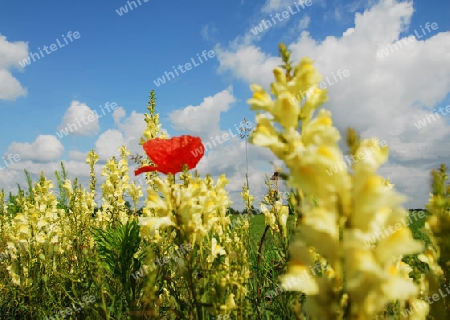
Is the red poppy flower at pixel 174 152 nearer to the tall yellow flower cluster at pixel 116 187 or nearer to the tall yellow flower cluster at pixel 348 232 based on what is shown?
the tall yellow flower cluster at pixel 348 232

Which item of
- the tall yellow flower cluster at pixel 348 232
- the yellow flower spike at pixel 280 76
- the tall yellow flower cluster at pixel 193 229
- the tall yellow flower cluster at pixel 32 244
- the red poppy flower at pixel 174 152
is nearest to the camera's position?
the tall yellow flower cluster at pixel 348 232

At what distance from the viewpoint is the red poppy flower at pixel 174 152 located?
8.16 ft

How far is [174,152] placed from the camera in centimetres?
248

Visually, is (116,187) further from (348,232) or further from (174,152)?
(348,232)

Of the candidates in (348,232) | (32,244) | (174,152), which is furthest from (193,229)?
(32,244)

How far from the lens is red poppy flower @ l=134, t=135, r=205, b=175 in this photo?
2488mm

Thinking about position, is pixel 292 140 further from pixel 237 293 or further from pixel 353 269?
pixel 237 293

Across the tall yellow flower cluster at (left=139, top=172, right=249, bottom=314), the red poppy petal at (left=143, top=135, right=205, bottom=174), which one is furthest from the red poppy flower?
the tall yellow flower cluster at (left=139, top=172, right=249, bottom=314)

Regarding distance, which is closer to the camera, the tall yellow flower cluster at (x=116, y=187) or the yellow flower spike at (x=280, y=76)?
the yellow flower spike at (x=280, y=76)

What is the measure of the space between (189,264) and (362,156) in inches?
45.3

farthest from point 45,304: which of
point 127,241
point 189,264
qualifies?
point 189,264

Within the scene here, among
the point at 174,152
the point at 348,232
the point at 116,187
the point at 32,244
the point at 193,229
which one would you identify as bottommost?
the point at 348,232

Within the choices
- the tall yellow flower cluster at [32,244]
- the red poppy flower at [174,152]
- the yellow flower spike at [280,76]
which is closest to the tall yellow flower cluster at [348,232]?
the yellow flower spike at [280,76]

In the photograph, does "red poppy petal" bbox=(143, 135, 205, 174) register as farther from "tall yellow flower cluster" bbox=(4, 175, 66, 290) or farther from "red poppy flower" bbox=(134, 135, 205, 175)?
"tall yellow flower cluster" bbox=(4, 175, 66, 290)
